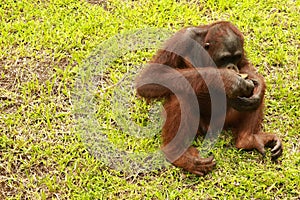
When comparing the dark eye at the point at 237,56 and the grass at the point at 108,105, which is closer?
the grass at the point at 108,105

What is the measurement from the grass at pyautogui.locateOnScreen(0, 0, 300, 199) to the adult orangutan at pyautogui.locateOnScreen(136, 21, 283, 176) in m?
0.10

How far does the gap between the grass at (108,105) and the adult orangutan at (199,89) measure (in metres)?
0.10

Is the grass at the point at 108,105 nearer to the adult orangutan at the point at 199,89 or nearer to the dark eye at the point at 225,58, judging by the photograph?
the adult orangutan at the point at 199,89

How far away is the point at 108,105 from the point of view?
13.0 ft

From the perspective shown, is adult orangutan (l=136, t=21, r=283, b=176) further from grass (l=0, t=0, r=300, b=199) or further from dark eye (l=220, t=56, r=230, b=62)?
grass (l=0, t=0, r=300, b=199)

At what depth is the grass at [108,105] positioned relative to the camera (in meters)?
3.46

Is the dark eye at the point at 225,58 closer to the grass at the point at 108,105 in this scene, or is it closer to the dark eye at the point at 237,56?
the dark eye at the point at 237,56

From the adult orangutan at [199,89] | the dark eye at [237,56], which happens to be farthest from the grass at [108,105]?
the dark eye at [237,56]

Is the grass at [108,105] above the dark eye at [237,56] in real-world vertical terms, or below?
below

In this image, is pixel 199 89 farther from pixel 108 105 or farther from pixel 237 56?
pixel 108 105

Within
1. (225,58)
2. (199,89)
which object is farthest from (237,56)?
(199,89)

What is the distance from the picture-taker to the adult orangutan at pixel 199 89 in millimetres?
3463

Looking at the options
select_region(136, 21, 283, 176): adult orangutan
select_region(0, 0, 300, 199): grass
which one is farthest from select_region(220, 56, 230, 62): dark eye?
select_region(0, 0, 300, 199): grass

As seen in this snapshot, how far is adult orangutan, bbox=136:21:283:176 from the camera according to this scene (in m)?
3.46
